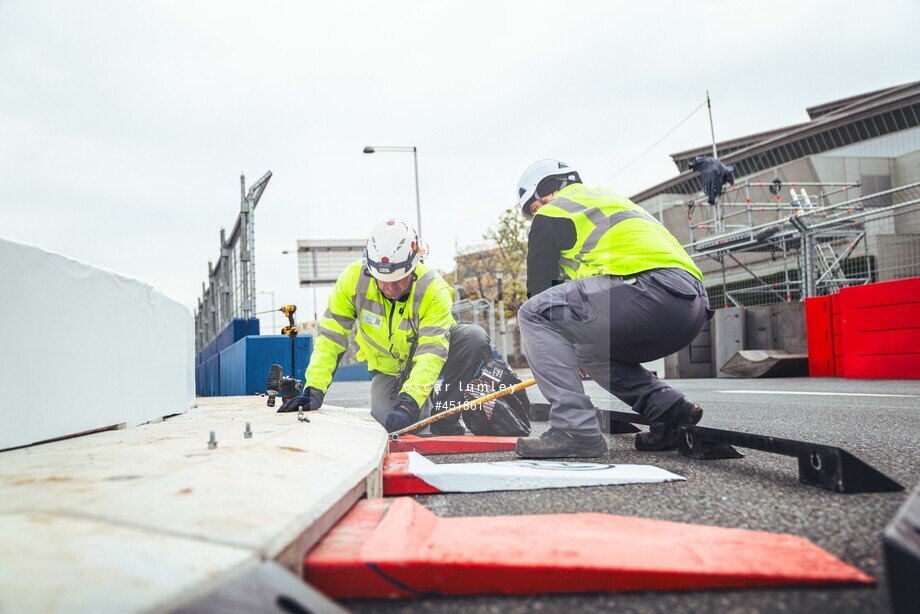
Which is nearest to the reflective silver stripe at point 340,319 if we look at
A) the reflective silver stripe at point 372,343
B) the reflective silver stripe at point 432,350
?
the reflective silver stripe at point 372,343

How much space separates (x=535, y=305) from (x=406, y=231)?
49.7 inches

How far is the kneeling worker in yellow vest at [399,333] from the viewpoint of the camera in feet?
14.3

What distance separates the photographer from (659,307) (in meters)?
3.40

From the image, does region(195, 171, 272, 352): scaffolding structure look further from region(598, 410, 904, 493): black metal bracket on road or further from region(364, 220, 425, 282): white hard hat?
region(598, 410, 904, 493): black metal bracket on road

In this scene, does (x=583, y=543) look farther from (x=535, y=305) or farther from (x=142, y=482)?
(x=535, y=305)

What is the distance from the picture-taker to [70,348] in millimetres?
3562

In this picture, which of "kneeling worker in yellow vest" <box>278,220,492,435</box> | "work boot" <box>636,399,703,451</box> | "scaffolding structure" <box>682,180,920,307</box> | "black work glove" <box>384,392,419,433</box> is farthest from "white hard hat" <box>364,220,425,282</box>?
"scaffolding structure" <box>682,180,920,307</box>

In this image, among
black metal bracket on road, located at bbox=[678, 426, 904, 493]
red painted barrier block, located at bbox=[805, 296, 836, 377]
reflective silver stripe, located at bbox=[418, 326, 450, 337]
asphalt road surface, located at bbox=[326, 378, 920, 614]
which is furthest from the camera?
red painted barrier block, located at bbox=[805, 296, 836, 377]

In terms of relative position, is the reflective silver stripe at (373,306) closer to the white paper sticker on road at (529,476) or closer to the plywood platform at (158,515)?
the white paper sticker on road at (529,476)

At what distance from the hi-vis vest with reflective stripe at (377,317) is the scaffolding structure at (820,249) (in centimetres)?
911

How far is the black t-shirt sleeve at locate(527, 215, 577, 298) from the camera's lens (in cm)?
357

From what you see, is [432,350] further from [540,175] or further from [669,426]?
[669,426]

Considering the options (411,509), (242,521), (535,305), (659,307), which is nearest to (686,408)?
(659,307)

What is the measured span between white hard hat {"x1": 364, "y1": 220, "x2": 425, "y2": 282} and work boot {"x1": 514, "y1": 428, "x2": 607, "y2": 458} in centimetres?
149
